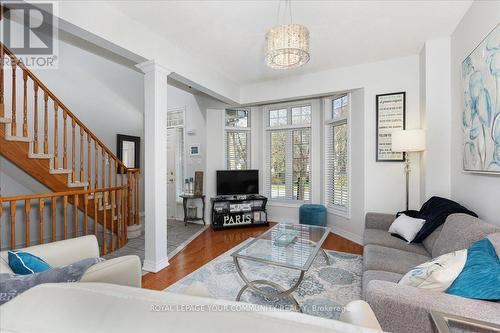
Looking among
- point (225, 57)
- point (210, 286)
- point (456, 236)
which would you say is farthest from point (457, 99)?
point (210, 286)

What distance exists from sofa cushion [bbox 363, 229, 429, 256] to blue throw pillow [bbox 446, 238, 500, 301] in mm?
912

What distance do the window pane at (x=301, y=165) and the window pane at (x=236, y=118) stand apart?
3.58 ft

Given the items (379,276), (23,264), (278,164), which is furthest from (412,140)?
(23,264)

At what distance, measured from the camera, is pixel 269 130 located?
4.93 meters

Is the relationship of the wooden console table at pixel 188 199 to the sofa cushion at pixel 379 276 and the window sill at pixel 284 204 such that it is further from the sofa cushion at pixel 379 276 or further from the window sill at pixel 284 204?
the sofa cushion at pixel 379 276

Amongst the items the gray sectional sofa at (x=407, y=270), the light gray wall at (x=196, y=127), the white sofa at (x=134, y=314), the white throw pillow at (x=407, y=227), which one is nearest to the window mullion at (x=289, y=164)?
the light gray wall at (x=196, y=127)

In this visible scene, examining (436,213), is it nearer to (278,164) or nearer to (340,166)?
(340,166)

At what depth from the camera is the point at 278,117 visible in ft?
16.0

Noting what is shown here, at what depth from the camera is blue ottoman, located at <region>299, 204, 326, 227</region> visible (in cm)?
399

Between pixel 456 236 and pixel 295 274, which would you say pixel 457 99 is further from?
pixel 295 274

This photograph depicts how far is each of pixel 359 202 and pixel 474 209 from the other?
1466mm

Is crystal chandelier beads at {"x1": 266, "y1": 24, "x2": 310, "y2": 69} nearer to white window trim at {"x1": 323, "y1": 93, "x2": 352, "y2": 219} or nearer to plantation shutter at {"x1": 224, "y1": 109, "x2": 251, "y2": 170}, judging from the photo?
white window trim at {"x1": 323, "y1": 93, "x2": 352, "y2": 219}

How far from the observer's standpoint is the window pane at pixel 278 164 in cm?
483

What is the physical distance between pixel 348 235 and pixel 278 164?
1869mm
